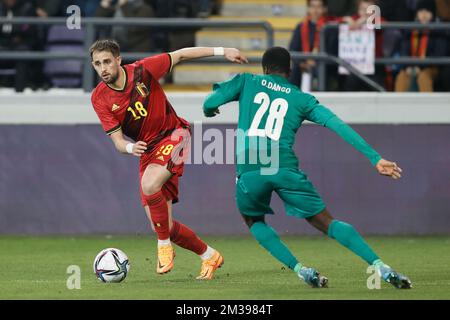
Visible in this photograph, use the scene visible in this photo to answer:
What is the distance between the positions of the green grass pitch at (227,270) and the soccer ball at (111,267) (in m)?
0.08

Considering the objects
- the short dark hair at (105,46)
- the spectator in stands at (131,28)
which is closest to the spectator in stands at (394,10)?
the spectator in stands at (131,28)

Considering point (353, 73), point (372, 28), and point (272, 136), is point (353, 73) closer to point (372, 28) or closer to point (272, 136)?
point (372, 28)

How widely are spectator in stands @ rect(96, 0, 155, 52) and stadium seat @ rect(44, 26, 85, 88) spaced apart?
53 centimetres

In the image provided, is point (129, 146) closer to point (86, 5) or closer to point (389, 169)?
point (389, 169)

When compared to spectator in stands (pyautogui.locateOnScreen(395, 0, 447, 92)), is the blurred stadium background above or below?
below

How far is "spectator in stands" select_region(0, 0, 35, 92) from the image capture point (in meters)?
16.2

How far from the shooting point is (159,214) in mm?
10875

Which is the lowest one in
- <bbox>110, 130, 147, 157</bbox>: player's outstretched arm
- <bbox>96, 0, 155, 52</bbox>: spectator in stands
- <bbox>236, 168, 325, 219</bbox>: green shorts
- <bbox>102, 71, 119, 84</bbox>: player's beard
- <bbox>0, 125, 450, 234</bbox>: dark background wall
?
<bbox>0, 125, 450, 234</bbox>: dark background wall

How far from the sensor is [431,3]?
16609mm

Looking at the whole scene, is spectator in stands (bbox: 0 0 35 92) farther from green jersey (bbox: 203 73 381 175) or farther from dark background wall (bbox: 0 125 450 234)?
green jersey (bbox: 203 73 381 175)

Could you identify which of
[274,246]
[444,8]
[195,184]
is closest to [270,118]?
[274,246]

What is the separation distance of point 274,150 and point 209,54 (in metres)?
1.30

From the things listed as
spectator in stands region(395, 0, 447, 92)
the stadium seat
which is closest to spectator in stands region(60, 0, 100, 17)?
the stadium seat

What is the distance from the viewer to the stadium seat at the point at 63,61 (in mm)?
16859
